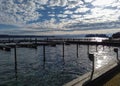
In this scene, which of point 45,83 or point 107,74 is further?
point 45,83

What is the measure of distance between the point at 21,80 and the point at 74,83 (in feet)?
50.5

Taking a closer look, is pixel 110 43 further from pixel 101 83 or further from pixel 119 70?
pixel 101 83

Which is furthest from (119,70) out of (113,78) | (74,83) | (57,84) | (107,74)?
(57,84)

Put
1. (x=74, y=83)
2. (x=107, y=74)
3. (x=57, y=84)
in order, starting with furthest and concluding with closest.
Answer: (x=57, y=84), (x=107, y=74), (x=74, y=83)

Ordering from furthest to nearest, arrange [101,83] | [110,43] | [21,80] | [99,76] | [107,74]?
[110,43]
[21,80]
[107,74]
[99,76]
[101,83]

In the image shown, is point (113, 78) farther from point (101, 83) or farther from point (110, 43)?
point (110, 43)

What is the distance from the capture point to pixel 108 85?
11.0 m

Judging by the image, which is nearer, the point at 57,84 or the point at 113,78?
the point at 113,78

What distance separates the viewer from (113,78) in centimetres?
1267

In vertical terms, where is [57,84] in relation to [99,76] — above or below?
below

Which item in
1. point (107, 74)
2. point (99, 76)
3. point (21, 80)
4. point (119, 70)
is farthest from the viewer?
point (21, 80)

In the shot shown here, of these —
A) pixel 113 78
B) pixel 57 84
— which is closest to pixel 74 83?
pixel 113 78

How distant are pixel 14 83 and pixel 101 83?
14.3 m

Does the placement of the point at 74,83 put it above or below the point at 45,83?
above
